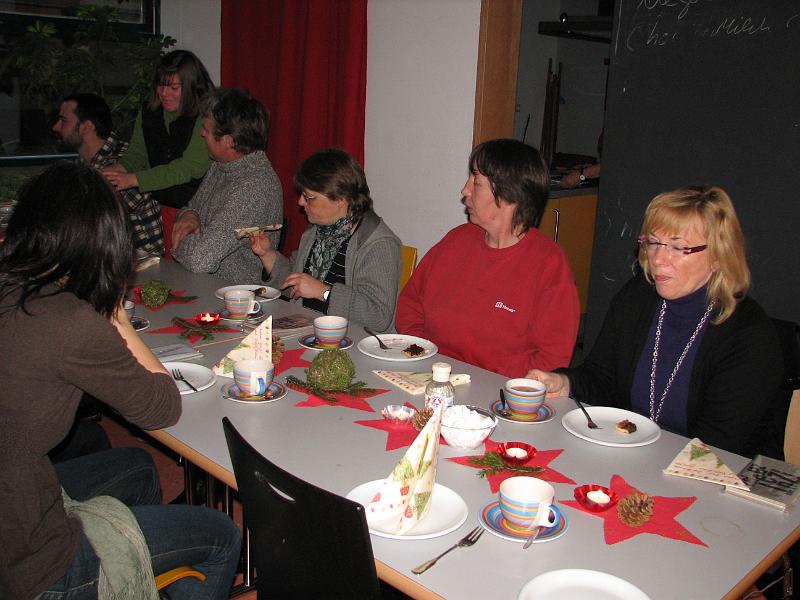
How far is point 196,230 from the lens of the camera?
331cm

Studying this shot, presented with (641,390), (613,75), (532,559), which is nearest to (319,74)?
(613,75)

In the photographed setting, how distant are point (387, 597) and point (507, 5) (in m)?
2.87

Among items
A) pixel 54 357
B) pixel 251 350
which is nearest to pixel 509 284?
pixel 251 350

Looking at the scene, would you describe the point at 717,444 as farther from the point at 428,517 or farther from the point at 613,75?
the point at 613,75

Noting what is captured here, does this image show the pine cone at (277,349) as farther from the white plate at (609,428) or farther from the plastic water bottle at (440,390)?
the white plate at (609,428)

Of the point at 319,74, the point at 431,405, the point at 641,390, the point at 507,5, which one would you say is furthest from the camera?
the point at 319,74

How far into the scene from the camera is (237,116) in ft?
10.5

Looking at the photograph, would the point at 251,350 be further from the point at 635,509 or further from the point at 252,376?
the point at 635,509

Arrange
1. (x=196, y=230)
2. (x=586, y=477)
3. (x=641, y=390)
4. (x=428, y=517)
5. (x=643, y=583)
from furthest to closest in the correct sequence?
(x=196, y=230), (x=641, y=390), (x=586, y=477), (x=428, y=517), (x=643, y=583)

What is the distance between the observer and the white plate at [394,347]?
2.22 meters

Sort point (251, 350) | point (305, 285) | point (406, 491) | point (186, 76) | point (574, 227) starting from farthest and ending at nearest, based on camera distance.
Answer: point (574, 227)
point (186, 76)
point (305, 285)
point (251, 350)
point (406, 491)

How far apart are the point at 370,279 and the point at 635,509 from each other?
1553 mm

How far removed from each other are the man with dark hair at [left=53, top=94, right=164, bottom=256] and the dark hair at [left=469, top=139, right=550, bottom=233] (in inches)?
86.0

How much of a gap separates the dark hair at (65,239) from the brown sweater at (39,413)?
0.15 feet
